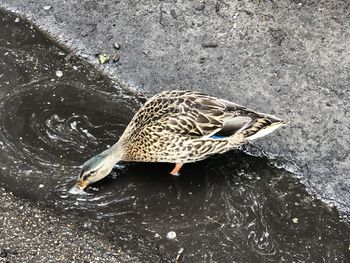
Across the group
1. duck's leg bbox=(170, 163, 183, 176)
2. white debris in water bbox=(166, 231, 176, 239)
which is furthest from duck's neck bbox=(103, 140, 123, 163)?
white debris in water bbox=(166, 231, 176, 239)

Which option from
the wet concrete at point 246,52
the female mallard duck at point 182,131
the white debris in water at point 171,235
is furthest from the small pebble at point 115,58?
the white debris in water at point 171,235

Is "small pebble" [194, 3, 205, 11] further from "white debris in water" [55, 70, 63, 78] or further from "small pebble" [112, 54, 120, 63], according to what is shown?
"white debris in water" [55, 70, 63, 78]

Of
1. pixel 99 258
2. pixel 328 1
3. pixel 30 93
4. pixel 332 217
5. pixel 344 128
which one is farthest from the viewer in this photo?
pixel 328 1

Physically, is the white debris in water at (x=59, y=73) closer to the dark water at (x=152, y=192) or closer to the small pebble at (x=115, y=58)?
the dark water at (x=152, y=192)

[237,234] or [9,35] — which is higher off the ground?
[9,35]

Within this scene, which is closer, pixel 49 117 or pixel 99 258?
pixel 99 258

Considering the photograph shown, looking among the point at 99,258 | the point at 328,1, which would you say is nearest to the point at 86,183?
the point at 99,258

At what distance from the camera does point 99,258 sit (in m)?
4.44

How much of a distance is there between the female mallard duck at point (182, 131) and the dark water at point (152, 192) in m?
0.22

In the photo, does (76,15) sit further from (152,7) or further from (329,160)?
(329,160)

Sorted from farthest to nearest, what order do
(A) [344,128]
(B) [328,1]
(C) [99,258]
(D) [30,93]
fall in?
(B) [328,1] < (D) [30,93] < (A) [344,128] < (C) [99,258]

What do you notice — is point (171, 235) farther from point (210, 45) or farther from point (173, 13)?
point (173, 13)

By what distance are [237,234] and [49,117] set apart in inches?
77.6

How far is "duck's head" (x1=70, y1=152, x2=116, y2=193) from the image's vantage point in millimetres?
4707
